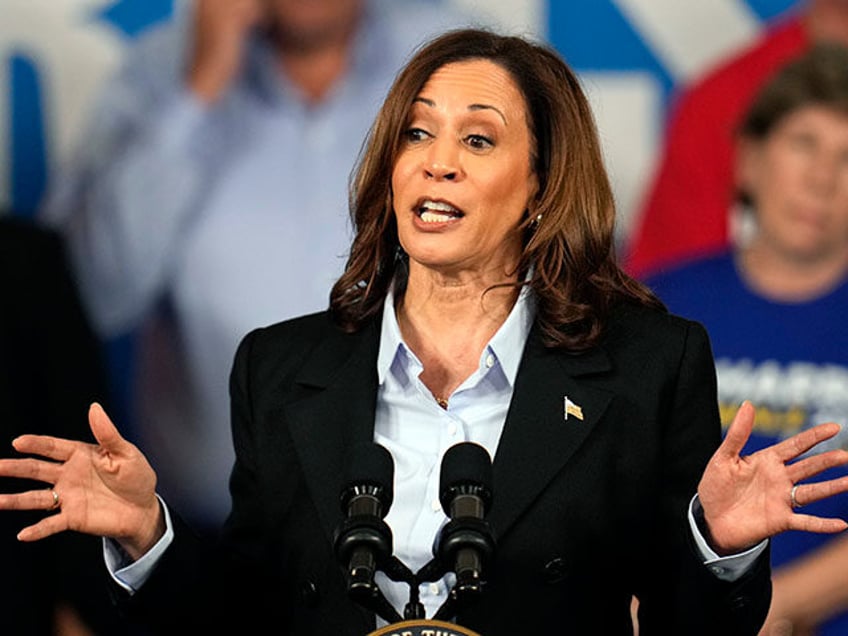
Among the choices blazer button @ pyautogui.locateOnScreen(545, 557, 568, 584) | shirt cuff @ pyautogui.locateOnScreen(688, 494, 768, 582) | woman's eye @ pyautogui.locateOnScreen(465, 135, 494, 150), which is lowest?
blazer button @ pyautogui.locateOnScreen(545, 557, 568, 584)

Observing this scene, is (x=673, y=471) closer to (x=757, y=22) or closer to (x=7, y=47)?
(x=757, y=22)

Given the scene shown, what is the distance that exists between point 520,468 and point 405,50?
2.21 meters

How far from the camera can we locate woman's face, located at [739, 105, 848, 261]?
417 cm

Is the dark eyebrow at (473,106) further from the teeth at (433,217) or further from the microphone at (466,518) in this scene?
the microphone at (466,518)

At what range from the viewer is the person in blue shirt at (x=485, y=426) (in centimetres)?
221

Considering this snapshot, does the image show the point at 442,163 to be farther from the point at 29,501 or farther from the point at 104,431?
Result: the point at 29,501

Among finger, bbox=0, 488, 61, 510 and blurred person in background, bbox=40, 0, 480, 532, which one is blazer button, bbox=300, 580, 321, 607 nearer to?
finger, bbox=0, 488, 61, 510

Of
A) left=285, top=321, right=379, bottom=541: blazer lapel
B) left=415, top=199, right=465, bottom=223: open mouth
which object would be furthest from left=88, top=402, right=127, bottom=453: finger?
left=415, top=199, right=465, bottom=223: open mouth

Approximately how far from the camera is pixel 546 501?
229cm

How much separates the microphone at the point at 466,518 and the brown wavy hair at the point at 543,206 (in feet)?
1.59

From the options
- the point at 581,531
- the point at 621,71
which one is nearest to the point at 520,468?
the point at 581,531

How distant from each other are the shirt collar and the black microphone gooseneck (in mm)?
427

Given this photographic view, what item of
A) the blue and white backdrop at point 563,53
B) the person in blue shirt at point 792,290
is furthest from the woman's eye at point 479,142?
the blue and white backdrop at point 563,53

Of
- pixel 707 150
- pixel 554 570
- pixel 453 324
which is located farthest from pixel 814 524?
pixel 707 150
